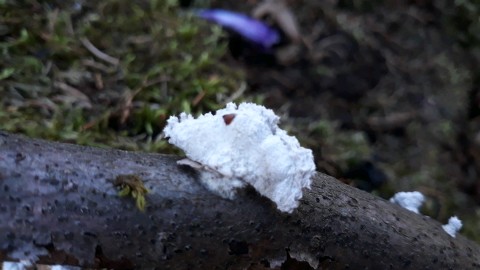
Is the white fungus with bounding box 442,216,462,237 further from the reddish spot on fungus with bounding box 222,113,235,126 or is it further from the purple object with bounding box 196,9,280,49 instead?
the purple object with bounding box 196,9,280,49

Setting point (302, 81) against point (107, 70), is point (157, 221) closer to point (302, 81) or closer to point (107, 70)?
point (107, 70)

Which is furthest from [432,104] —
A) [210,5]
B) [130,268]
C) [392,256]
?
[130,268]

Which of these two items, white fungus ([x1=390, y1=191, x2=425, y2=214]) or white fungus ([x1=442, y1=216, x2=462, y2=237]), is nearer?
white fungus ([x1=442, y1=216, x2=462, y2=237])

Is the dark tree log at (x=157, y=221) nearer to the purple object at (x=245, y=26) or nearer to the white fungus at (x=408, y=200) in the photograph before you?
the white fungus at (x=408, y=200)

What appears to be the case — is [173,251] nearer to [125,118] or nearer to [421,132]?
[125,118]

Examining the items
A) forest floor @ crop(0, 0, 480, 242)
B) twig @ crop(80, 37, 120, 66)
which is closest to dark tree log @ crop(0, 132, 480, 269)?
forest floor @ crop(0, 0, 480, 242)

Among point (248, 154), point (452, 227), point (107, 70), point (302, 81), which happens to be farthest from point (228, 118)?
point (302, 81)
